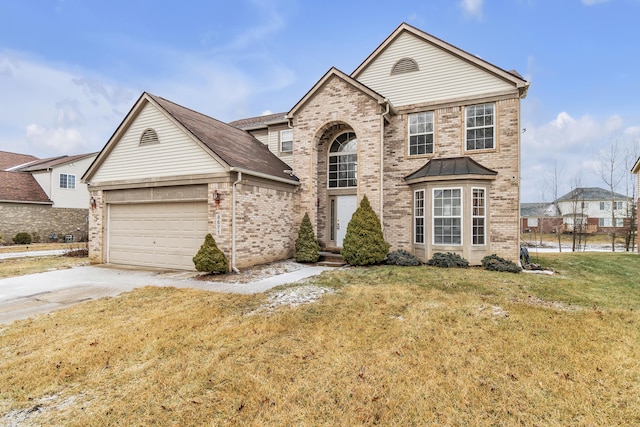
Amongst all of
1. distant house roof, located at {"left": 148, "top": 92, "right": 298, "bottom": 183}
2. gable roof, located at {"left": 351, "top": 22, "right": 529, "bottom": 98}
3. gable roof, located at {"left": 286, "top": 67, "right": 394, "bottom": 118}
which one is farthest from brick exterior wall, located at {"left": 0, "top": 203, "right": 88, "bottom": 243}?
gable roof, located at {"left": 351, "top": 22, "right": 529, "bottom": 98}

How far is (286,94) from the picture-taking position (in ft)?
97.1

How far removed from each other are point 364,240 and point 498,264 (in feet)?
15.3

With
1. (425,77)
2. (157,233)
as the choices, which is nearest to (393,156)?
(425,77)

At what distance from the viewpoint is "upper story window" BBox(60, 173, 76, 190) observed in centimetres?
2581

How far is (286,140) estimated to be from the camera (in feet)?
52.3

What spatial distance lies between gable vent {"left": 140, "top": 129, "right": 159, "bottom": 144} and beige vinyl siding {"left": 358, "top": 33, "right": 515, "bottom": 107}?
897 centimetres

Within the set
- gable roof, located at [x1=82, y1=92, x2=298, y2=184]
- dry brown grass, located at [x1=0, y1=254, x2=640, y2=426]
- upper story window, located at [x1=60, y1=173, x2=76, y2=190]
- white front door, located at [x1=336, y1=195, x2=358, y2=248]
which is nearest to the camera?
dry brown grass, located at [x1=0, y1=254, x2=640, y2=426]

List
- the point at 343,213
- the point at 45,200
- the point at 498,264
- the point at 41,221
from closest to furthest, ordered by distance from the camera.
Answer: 1. the point at 498,264
2. the point at 343,213
3. the point at 41,221
4. the point at 45,200

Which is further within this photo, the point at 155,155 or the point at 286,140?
the point at 286,140

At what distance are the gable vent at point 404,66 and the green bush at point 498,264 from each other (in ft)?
26.8

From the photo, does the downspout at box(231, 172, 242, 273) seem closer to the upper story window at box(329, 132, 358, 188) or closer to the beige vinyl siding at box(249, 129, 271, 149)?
the upper story window at box(329, 132, 358, 188)

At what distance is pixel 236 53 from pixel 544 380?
22971 mm

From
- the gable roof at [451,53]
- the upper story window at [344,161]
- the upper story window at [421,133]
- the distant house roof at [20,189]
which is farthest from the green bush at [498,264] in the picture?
the distant house roof at [20,189]

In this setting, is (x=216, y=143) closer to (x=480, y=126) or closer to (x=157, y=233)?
(x=157, y=233)
